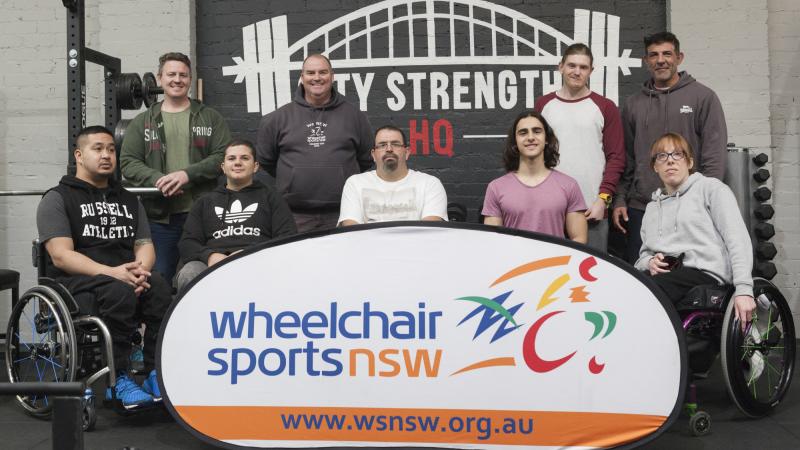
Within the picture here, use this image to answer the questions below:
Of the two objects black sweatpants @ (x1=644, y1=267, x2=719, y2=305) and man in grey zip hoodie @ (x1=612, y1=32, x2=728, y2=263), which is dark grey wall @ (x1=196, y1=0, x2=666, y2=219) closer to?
man in grey zip hoodie @ (x1=612, y1=32, x2=728, y2=263)

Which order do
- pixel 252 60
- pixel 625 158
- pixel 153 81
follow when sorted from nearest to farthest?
pixel 625 158 → pixel 153 81 → pixel 252 60

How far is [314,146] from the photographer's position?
3.67 meters

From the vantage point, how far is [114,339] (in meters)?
2.92

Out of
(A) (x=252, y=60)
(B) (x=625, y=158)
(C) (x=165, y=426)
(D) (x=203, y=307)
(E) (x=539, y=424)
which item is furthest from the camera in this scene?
(A) (x=252, y=60)

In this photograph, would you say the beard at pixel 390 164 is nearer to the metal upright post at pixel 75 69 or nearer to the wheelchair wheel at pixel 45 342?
the wheelchair wheel at pixel 45 342

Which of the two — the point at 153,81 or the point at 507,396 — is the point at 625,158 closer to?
the point at 507,396

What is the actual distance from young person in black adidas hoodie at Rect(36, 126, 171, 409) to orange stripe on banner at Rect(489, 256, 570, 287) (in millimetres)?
1357

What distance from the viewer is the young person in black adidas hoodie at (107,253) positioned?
2910 millimetres

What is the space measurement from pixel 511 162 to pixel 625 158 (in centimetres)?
65

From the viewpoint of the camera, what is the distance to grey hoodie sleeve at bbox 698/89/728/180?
11.3ft

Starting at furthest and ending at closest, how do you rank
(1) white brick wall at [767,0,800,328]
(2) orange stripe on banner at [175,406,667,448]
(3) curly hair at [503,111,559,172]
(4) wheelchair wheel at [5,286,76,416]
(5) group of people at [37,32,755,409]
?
(1) white brick wall at [767,0,800,328] < (3) curly hair at [503,111,559,172] < (5) group of people at [37,32,755,409] < (4) wheelchair wheel at [5,286,76,416] < (2) orange stripe on banner at [175,406,667,448]

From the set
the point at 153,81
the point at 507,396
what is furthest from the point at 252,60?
the point at 507,396

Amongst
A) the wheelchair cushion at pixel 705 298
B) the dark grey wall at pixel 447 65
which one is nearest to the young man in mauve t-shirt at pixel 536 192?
the wheelchair cushion at pixel 705 298

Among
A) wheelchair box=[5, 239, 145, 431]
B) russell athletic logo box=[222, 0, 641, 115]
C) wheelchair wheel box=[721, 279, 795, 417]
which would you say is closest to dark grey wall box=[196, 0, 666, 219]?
russell athletic logo box=[222, 0, 641, 115]
